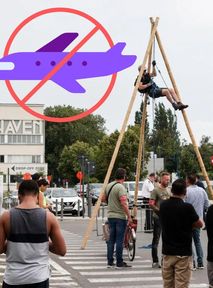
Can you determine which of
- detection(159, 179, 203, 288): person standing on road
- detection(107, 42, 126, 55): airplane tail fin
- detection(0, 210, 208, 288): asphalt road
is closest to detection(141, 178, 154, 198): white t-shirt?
detection(0, 210, 208, 288): asphalt road

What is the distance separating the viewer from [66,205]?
112 ft

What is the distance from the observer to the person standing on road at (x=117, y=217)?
12586mm

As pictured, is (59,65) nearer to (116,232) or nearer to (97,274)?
(116,232)

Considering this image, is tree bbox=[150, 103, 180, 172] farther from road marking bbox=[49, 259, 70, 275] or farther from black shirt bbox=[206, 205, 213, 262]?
black shirt bbox=[206, 205, 213, 262]

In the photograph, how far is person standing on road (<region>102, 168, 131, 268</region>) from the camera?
41.3ft

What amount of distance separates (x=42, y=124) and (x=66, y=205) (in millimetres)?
55553

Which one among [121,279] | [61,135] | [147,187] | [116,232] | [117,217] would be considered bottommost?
[121,279]

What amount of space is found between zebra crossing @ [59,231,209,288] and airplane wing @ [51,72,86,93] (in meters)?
3.79

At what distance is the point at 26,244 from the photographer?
5.28m

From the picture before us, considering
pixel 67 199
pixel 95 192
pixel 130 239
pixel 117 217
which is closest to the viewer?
pixel 117 217

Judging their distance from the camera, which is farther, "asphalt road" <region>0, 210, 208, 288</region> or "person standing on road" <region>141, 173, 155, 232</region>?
"person standing on road" <region>141, 173, 155, 232</region>

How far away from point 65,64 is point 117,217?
4.68 meters

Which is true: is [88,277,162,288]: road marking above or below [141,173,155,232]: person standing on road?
below

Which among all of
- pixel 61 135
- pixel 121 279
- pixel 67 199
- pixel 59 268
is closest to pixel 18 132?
pixel 61 135
